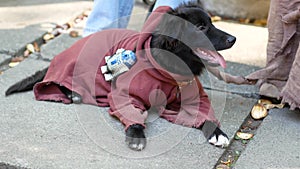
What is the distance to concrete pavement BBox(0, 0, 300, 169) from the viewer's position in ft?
9.53

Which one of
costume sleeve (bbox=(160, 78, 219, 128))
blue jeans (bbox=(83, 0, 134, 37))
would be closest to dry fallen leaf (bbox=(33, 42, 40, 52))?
blue jeans (bbox=(83, 0, 134, 37))

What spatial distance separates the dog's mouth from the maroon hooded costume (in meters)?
0.16

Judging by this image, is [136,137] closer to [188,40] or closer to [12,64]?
[188,40]

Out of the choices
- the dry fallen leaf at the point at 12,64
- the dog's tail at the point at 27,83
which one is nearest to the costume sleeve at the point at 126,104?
the dog's tail at the point at 27,83

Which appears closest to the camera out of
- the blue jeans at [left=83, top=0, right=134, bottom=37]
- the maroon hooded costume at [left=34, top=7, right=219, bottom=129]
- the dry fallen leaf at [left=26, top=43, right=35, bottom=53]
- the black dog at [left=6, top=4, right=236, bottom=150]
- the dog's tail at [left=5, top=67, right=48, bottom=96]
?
the black dog at [left=6, top=4, right=236, bottom=150]

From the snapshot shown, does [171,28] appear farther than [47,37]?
No

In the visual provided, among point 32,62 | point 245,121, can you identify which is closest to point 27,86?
point 32,62

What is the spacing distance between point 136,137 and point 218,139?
429 millimetres

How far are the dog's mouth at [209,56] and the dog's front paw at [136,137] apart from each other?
480 millimetres

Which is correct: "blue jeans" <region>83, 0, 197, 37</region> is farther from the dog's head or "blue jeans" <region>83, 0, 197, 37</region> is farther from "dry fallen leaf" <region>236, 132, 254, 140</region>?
"dry fallen leaf" <region>236, 132, 254, 140</region>

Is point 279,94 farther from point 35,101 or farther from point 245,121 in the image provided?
point 35,101

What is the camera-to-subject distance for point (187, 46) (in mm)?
3043

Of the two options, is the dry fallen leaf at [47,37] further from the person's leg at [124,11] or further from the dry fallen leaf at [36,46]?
the person's leg at [124,11]

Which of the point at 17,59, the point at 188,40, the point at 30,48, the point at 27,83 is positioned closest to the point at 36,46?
the point at 30,48
